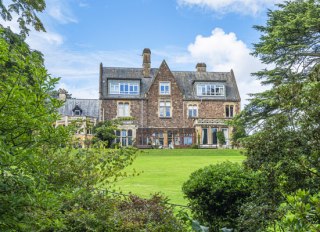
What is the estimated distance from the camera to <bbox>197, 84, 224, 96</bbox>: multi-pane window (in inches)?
1847

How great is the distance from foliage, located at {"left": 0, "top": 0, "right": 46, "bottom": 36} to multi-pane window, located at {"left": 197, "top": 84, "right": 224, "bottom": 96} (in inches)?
1342

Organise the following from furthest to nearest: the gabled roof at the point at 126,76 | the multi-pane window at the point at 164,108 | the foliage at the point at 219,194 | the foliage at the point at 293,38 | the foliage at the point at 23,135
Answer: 1. the multi-pane window at the point at 164,108
2. the gabled roof at the point at 126,76
3. the foliage at the point at 293,38
4. the foliage at the point at 219,194
5. the foliage at the point at 23,135

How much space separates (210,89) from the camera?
4706 centimetres

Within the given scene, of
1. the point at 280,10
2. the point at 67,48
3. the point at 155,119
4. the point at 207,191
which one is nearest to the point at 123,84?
the point at 155,119

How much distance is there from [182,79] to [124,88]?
27.7ft

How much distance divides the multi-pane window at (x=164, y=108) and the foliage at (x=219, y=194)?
37.9 m

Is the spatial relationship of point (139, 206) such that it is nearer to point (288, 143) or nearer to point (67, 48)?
point (288, 143)

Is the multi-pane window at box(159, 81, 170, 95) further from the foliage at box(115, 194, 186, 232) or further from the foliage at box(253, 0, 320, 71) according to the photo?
the foliage at box(115, 194, 186, 232)

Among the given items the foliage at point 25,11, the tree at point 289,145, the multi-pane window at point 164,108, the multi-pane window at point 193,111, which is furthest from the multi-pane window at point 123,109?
the tree at point 289,145

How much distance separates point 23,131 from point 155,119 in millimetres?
42528

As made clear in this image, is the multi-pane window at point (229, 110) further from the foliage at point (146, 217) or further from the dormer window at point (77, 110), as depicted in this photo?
the foliage at point (146, 217)

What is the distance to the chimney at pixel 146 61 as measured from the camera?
156 feet

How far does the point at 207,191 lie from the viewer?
316 inches

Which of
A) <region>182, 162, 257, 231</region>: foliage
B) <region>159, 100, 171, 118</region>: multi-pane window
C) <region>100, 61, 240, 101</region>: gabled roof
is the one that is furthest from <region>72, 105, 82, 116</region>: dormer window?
<region>182, 162, 257, 231</region>: foliage
